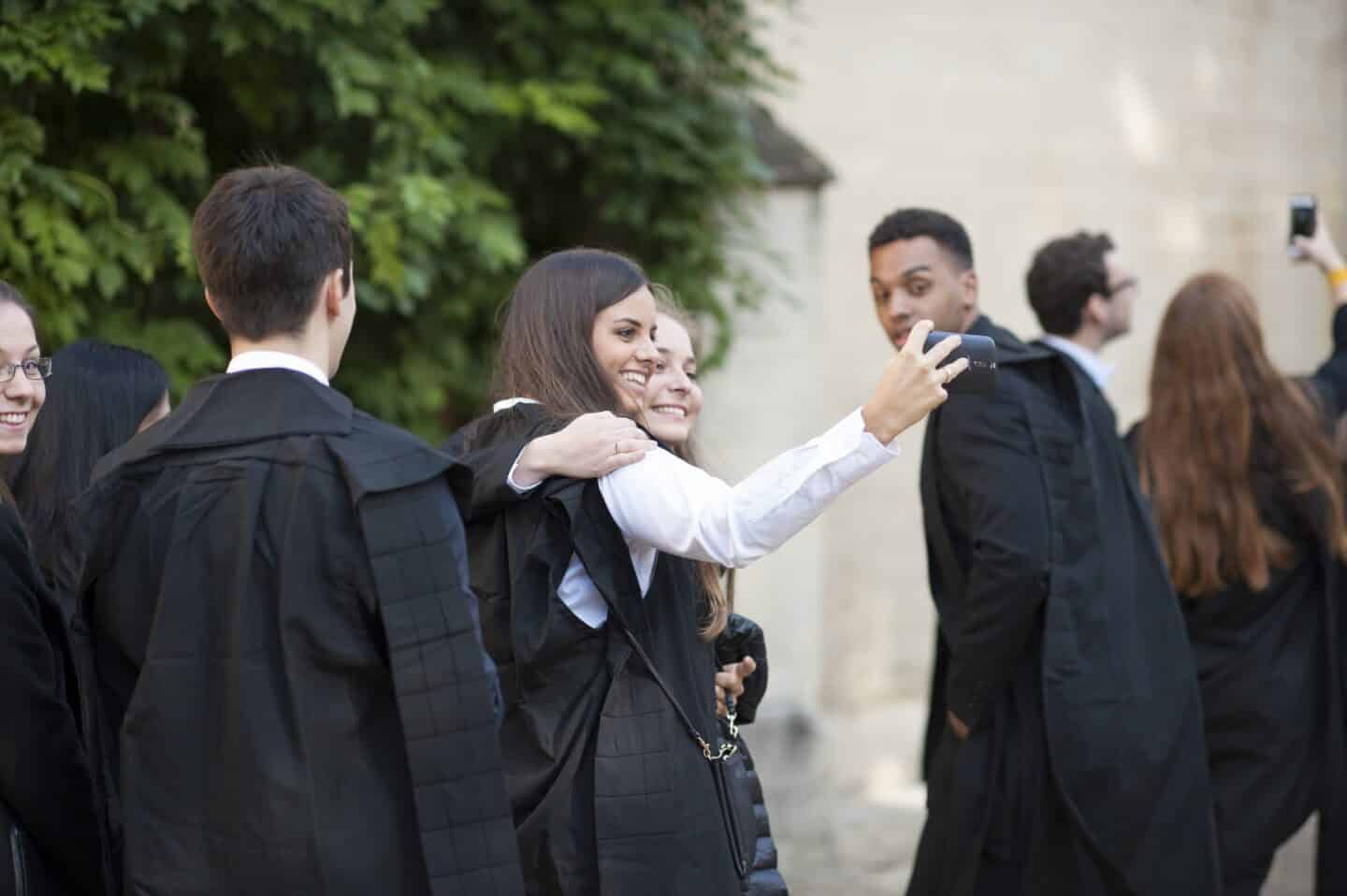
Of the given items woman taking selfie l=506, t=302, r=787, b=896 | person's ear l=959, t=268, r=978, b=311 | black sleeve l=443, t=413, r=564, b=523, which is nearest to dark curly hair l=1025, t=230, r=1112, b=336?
person's ear l=959, t=268, r=978, b=311

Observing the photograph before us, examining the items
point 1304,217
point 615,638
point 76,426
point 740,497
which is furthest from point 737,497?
point 1304,217

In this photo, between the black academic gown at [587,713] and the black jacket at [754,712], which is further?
the black jacket at [754,712]

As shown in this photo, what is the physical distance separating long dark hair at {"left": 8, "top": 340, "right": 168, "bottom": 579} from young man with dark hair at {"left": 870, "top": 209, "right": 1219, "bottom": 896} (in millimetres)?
1967

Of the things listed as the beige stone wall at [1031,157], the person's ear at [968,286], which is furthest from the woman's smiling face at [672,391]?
the beige stone wall at [1031,157]

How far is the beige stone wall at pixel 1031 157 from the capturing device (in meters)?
8.91

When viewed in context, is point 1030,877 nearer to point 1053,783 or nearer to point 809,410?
point 1053,783

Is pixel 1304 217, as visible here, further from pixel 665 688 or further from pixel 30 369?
pixel 30 369

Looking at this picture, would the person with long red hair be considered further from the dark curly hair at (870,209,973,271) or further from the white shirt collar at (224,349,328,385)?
the white shirt collar at (224,349,328,385)

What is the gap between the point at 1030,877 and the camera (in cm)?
432

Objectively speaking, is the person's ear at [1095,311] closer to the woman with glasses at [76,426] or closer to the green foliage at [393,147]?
the green foliage at [393,147]

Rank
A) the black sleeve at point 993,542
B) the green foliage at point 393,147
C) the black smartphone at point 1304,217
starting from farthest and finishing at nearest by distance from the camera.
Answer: the black smartphone at point 1304,217 → the green foliage at point 393,147 → the black sleeve at point 993,542

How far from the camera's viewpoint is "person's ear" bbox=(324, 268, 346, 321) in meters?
2.58

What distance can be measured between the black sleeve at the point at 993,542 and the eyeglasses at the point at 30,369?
2235 millimetres

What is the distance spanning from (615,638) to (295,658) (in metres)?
0.70
